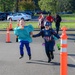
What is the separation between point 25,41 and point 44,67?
1861 mm

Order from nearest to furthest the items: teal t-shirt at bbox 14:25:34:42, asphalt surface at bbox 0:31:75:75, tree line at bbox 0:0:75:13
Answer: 1. asphalt surface at bbox 0:31:75:75
2. teal t-shirt at bbox 14:25:34:42
3. tree line at bbox 0:0:75:13

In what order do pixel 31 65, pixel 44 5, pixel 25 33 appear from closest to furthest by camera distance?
pixel 31 65 < pixel 25 33 < pixel 44 5

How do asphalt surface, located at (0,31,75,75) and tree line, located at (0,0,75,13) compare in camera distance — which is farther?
tree line, located at (0,0,75,13)

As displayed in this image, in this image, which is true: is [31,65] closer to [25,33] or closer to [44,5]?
[25,33]

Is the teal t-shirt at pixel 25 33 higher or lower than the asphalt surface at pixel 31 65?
higher

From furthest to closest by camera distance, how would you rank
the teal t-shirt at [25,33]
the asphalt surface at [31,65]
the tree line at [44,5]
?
the tree line at [44,5] < the teal t-shirt at [25,33] < the asphalt surface at [31,65]

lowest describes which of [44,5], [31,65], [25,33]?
[44,5]

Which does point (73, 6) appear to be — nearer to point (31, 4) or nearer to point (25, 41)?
point (31, 4)

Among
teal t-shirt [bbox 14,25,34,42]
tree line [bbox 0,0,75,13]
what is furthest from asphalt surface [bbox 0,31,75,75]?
tree line [bbox 0,0,75,13]

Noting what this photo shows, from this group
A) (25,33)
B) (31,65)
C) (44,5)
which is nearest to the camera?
(31,65)

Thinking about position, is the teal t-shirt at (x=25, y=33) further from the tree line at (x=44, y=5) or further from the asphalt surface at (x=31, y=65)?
the tree line at (x=44, y=5)

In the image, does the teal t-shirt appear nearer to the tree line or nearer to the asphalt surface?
the asphalt surface

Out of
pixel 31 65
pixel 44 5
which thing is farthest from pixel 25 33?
pixel 44 5

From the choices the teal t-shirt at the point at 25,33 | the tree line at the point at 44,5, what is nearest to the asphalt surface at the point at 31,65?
the teal t-shirt at the point at 25,33
